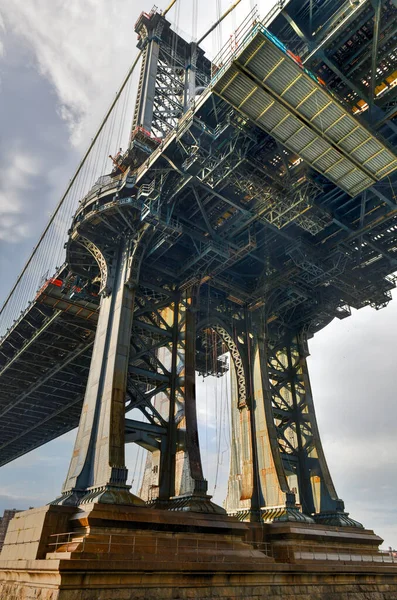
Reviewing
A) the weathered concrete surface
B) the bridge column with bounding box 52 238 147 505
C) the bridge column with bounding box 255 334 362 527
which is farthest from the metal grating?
the weathered concrete surface

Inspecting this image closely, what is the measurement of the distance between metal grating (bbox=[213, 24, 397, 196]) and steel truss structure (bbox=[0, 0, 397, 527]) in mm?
73

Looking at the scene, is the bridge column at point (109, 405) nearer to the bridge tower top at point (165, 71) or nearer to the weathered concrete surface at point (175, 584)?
the weathered concrete surface at point (175, 584)

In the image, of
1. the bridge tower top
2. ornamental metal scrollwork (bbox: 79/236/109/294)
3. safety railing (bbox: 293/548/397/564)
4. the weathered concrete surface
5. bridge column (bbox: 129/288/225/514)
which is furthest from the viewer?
the bridge tower top

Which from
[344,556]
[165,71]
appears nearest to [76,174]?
[165,71]

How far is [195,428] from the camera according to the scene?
24.6 m

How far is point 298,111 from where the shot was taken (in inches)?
779

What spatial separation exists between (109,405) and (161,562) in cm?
842

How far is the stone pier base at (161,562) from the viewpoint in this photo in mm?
13570

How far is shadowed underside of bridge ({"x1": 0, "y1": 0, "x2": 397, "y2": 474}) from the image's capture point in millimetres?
19297

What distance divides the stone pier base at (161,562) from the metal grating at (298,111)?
1798 centimetres

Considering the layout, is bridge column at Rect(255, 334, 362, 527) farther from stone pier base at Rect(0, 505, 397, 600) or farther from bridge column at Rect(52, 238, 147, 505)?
bridge column at Rect(52, 238, 147, 505)

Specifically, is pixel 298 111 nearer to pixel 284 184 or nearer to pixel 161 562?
pixel 284 184

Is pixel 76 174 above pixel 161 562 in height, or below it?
above

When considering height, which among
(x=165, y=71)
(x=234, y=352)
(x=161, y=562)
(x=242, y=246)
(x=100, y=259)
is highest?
(x=165, y=71)
